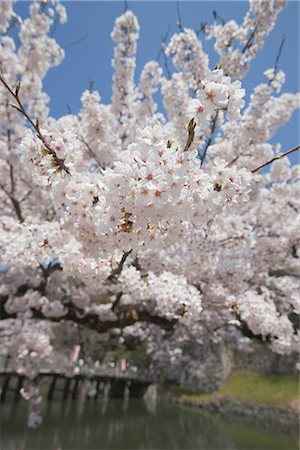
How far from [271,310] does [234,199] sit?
5325 mm

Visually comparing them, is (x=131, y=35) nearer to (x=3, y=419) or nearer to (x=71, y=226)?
(x=71, y=226)

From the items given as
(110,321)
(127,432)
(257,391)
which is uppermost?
(110,321)

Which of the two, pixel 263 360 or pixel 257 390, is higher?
pixel 263 360

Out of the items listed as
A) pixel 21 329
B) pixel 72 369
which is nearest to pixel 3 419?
pixel 72 369

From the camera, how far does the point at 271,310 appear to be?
6.58 meters

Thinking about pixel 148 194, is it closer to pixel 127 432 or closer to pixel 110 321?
pixel 110 321

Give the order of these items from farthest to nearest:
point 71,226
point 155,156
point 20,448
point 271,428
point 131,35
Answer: point 271,428 < point 20,448 < point 131,35 < point 71,226 < point 155,156

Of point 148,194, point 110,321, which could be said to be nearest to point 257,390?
point 110,321

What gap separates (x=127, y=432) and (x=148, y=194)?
15.6 meters

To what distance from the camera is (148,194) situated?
161 cm

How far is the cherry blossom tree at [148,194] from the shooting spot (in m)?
1.79

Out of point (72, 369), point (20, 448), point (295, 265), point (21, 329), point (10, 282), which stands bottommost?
point (20, 448)

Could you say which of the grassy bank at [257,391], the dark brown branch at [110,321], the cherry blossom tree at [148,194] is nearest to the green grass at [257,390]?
the grassy bank at [257,391]

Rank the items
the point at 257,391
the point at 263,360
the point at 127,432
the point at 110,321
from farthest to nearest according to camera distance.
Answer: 1. the point at 263,360
2. the point at 257,391
3. the point at 127,432
4. the point at 110,321
